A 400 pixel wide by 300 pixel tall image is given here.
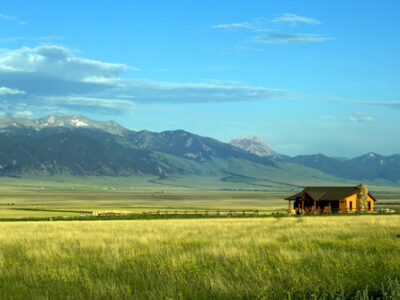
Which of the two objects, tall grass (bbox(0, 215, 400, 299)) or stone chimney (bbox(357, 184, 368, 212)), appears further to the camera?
stone chimney (bbox(357, 184, 368, 212))

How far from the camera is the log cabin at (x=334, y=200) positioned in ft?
264

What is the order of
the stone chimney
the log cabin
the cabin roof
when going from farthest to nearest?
the stone chimney
the cabin roof
the log cabin

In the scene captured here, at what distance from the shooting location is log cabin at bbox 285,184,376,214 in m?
80.4

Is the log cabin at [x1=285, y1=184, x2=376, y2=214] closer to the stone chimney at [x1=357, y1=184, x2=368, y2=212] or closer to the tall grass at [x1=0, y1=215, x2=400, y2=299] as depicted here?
the stone chimney at [x1=357, y1=184, x2=368, y2=212]

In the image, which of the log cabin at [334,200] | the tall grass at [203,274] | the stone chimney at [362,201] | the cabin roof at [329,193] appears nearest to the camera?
the tall grass at [203,274]

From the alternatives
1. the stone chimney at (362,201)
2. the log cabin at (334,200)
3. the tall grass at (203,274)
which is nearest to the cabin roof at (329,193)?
the log cabin at (334,200)

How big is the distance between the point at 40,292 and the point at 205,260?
5.74 metres

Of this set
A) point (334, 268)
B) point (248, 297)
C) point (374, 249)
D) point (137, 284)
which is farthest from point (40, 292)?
point (374, 249)

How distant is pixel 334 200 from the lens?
80562mm

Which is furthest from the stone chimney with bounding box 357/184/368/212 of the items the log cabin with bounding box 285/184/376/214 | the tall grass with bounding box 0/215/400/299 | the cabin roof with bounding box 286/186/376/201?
the tall grass with bounding box 0/215/400/299

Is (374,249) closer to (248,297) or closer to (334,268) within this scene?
(334,268)

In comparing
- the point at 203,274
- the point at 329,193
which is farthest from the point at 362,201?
the point at 203,274

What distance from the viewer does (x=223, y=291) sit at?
11.8m

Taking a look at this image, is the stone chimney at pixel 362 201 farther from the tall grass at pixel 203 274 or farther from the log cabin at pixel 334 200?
the tall grass at pixel 203 274
